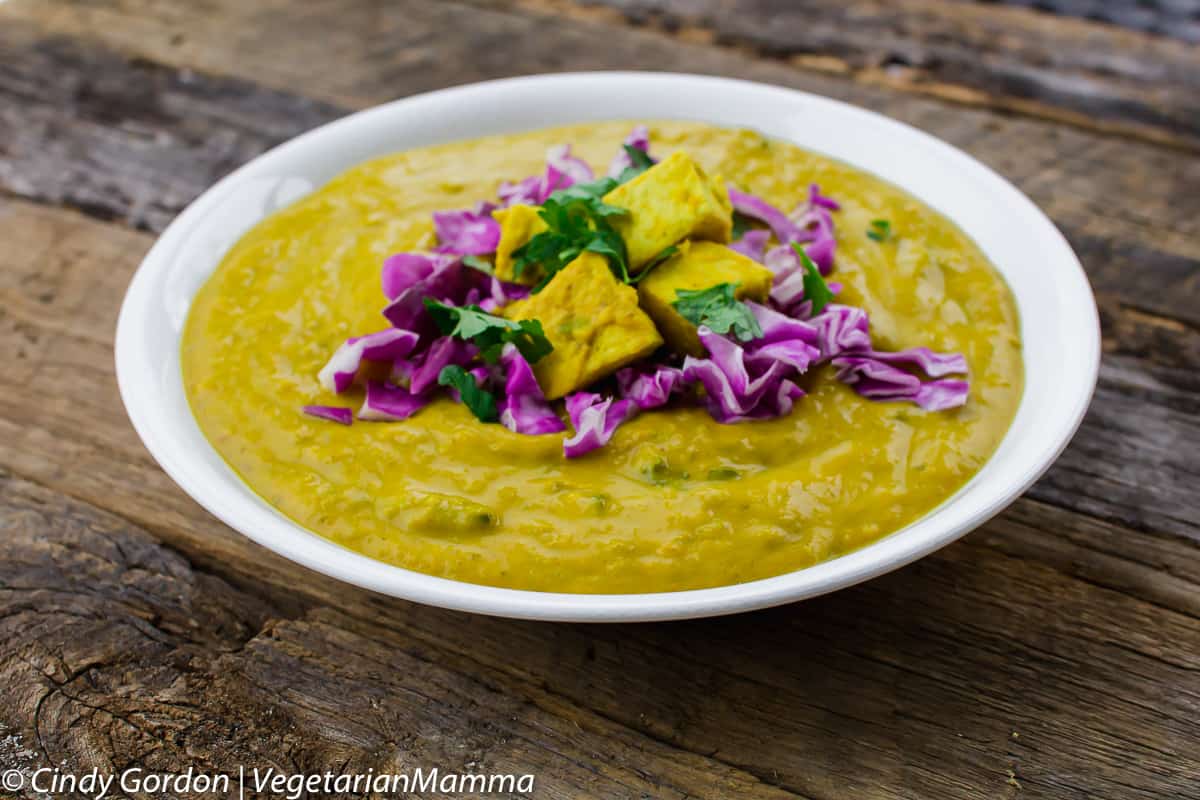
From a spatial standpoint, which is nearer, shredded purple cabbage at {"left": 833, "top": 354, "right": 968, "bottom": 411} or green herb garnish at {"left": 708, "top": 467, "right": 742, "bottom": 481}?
green herb garnish at {"left": 708, "top": 467, "right": 742, "bottom": 481}

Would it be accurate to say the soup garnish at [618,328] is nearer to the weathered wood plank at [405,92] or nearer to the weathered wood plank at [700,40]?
the weathered wood plank at [405,92]

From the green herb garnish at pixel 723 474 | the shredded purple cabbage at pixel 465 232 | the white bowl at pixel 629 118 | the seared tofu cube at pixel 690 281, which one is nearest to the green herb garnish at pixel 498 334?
the seared tofu cube at pixel 690 281

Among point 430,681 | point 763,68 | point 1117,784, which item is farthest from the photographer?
point 763,68

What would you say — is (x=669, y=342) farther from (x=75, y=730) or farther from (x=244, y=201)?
(x=75, y=730)

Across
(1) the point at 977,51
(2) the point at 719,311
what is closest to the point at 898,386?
(2) the point at 719,311

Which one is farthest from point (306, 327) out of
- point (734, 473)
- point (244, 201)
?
point (734, 473)

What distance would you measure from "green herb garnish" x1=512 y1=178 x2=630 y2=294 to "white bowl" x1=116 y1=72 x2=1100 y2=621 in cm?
99

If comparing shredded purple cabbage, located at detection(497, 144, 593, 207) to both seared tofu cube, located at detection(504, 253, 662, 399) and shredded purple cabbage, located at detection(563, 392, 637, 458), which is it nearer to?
seared tofu cube, located at detection(504, 253, 662, 399)

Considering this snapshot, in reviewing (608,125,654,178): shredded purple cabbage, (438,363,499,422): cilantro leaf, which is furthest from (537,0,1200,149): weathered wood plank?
(438,363,499,422): cilantro leaf

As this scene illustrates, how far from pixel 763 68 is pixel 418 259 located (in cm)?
261

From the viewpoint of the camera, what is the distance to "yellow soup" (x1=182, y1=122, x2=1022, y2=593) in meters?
2.69

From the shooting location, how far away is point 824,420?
3006 millimetres

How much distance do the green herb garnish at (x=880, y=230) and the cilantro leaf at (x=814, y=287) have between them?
447 mm

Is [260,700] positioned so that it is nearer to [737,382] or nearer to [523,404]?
[523,404]
